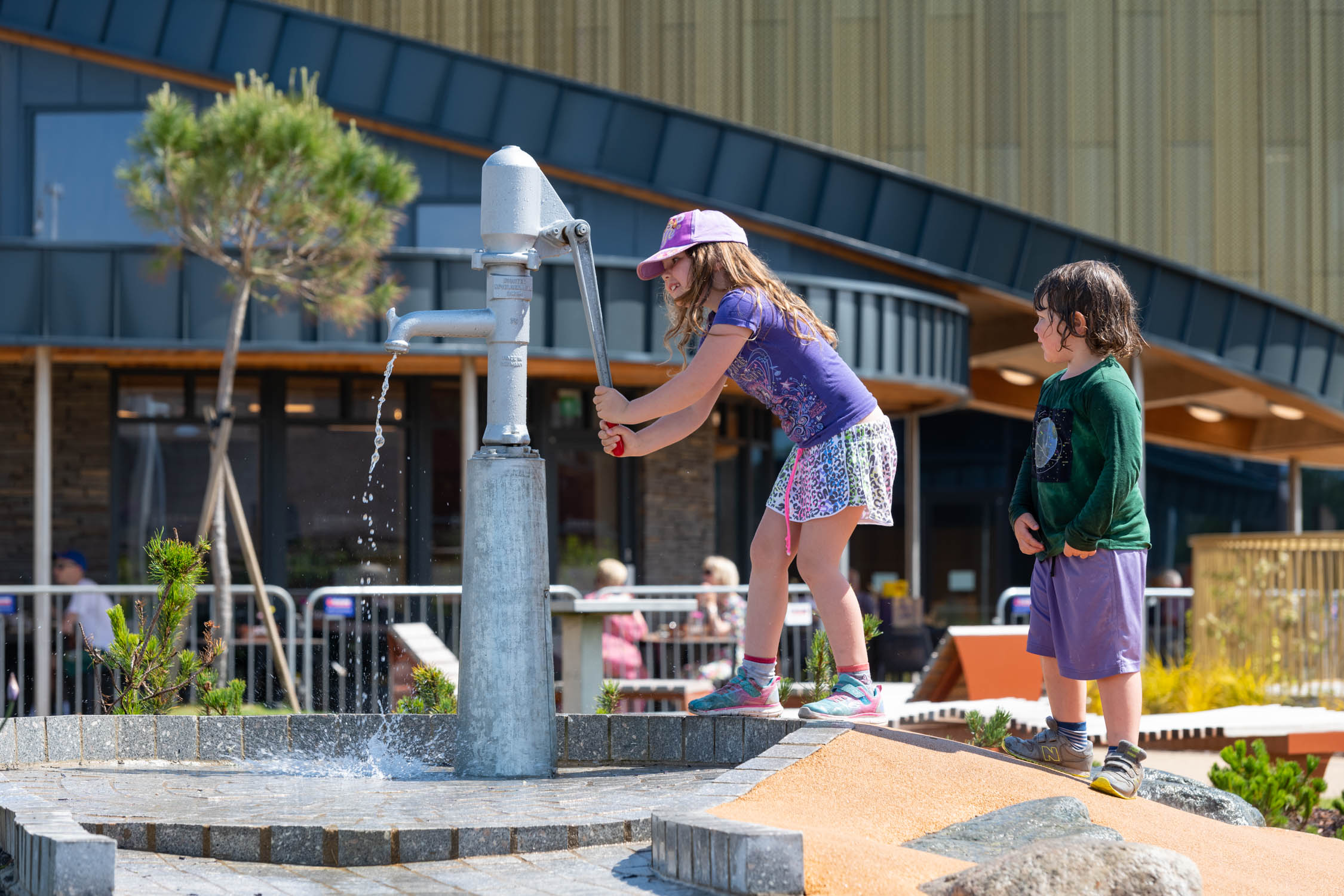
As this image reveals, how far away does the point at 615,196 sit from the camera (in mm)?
15305

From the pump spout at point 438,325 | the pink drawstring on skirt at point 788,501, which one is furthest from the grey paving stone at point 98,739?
the pink drawstring on skirt at point 788,501

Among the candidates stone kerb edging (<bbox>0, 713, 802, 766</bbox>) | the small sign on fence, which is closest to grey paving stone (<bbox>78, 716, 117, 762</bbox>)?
stone kerb edging (<bbox>0, 713, 802, 766</bbox>)

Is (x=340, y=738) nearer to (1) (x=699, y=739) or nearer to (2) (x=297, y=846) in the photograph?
(1) (x=699, y=739)

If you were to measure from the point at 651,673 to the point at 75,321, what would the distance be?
5.99 meters

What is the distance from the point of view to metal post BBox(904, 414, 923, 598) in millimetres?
16719

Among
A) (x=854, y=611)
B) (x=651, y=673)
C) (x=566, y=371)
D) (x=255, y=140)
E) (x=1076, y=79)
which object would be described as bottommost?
(x=651, y=673)

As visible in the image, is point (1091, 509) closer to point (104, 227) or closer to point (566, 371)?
point (566, 371)

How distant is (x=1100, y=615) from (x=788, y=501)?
1003 mm

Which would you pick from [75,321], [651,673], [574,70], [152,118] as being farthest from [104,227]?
[574,70]

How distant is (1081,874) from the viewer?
121 inches

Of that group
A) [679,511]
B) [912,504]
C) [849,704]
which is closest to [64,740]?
[849,704]

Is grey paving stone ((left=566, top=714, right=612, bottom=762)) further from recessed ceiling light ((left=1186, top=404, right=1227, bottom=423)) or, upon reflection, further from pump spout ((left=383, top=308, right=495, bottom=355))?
recessed ceiling light ((left=1186, top=404, right=1227, bottom=423))

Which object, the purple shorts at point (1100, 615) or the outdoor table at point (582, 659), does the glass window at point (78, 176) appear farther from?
the purple shorts at point (1100, 615)

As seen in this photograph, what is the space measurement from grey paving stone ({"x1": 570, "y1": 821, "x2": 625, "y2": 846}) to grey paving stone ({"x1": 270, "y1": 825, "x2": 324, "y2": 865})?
0.60 meters
